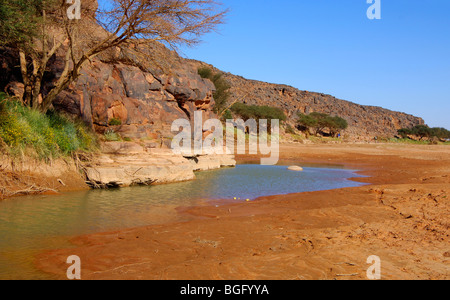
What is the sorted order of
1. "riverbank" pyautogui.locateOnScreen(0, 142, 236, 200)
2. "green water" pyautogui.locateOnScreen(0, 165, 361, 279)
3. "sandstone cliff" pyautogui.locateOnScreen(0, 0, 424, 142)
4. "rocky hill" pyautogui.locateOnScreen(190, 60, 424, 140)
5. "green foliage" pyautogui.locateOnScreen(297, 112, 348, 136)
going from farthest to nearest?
"rocky hill" pyautogui.locateOnScreen(190, 60, 424, 140)
"green foliage" pyautogui.locateOnScreen(297, 112, 348, 136)
"sandstone cliff" pyautogui.locateOnScreen(0, 0, 424, 142)
"riverbank" pyautogui.locateOnScreen(0, 142, 236, 200)
"green water" pyautogui.locateOnScreen(0, 165, 361, 279)

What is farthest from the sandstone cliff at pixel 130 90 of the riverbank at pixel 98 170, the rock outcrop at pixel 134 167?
the riverbank at pixel 98 170

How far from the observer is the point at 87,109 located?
14242mm

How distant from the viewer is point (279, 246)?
5238 millimetres

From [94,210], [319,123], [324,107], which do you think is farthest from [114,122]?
[324,107]

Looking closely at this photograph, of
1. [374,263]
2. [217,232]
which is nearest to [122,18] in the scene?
[217,232]

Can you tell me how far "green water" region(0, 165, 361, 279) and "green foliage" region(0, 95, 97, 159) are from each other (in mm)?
1640

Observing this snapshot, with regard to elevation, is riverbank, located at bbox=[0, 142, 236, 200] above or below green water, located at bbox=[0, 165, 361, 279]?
above

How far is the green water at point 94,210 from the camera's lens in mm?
5392

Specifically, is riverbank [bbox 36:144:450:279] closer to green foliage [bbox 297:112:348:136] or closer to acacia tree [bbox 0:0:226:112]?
acacia tree [bbox 0:0:226:112]

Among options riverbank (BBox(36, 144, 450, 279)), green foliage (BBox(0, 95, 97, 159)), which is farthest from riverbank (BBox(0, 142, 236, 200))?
riverbank (BBox(36, 144, 450, 279))

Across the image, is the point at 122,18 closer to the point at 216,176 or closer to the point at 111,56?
the point at 111,56

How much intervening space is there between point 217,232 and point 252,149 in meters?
26.6

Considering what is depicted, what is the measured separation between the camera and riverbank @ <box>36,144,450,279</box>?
164 inches

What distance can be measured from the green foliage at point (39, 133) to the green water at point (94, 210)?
1640 millimetres
